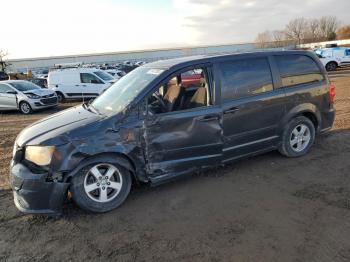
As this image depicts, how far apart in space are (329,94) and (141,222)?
3928mm

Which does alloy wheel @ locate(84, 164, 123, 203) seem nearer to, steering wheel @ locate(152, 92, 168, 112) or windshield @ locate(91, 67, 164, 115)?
windshield @ locate(91, 67, 164, 115)

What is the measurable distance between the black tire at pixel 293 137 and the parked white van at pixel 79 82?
13307 millimetres

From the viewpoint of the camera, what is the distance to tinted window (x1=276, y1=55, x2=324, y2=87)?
201 inches

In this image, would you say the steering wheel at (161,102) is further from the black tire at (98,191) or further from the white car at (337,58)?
the white car at (337,58)

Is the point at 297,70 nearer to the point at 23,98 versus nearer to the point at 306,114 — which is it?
the point at 306,114

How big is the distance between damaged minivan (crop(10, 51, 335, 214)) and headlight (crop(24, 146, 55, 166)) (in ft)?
0.04

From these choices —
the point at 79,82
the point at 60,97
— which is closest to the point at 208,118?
the point at 79,82

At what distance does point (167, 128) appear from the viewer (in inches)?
165

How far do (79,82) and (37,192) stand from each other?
48.8 ft

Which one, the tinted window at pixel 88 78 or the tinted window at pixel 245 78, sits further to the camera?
the tinted window at pixel 88 78

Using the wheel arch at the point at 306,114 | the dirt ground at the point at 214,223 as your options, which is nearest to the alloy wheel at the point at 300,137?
the wheel arch at the point at 306,114

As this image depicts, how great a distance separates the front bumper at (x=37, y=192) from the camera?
146 inches

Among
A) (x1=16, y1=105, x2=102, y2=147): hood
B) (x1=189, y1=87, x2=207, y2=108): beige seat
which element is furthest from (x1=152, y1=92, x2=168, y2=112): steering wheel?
(x1=16, y1=105, x2=102, y2=147): hood

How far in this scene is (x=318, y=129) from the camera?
5582mm
